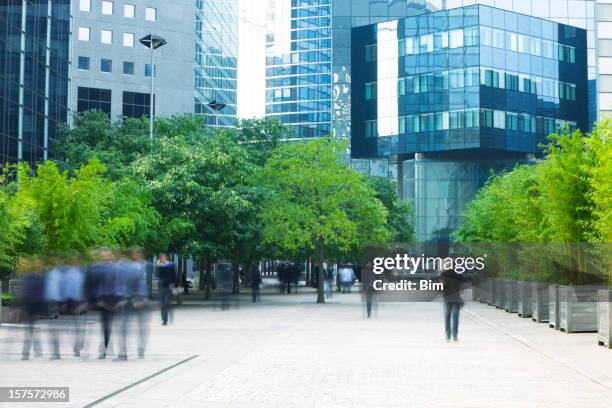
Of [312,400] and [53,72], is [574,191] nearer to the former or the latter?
[312,400]

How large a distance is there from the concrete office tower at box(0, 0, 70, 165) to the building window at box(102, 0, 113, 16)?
2622 cm

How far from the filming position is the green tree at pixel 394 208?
77.5m

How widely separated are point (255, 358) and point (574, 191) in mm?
14649

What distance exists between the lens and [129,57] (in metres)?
91.6

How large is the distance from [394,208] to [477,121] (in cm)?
1036

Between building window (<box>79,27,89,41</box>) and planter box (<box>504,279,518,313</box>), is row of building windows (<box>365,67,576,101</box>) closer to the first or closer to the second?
building window (<box>79,27,89,41</box>)

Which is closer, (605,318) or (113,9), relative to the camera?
(605,318)

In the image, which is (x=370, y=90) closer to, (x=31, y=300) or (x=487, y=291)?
(x=487, y=291)

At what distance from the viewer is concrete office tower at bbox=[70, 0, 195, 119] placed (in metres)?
89.4

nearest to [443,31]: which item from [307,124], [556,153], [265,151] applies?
[265,151]

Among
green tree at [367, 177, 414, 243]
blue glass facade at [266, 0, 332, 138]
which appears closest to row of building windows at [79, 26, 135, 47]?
green tree at [367, 177, 414, 243]

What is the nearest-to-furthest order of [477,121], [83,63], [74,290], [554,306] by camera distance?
[74,290] < [554,306] < [477,121] < [83,63]

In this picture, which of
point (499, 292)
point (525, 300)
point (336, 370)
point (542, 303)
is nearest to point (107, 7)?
point (499, 292)

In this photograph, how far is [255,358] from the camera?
55.6 ft
